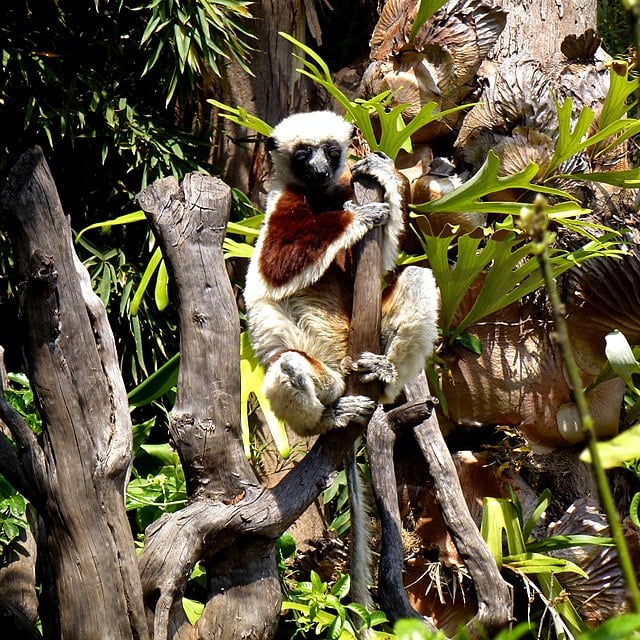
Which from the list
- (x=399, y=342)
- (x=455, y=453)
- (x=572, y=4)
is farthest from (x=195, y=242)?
(x=572, y=4)

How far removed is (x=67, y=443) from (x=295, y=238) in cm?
112

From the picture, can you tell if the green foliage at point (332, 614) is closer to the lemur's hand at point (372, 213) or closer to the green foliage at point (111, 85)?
the lemur's hand at point (372, 213)

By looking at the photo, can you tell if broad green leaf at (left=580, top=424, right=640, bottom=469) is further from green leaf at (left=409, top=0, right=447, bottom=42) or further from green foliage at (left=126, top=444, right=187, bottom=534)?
green leaf at (left=409, top=0, right=447, bottom=42)

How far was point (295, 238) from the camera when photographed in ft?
10.1

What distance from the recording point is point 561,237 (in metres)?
4.54

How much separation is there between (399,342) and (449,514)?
126cm

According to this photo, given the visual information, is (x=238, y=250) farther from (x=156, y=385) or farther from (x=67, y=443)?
(x=67, y=443)

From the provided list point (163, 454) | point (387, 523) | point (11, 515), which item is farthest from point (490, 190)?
point (11, 515)

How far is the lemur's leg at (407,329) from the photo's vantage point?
3.09m

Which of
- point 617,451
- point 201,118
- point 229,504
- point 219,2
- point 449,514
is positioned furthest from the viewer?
point 201,118

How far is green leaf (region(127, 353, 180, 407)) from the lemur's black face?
3.84ft

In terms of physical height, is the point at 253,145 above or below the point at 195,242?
above

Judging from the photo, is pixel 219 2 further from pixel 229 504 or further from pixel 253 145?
pixel 229 504

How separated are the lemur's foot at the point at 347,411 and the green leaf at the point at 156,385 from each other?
4.09ft
